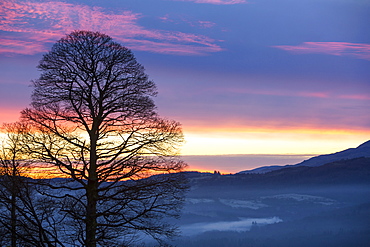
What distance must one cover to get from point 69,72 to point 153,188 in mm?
6792

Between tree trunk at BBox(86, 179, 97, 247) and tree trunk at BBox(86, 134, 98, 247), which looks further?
tree trunk at BBox(86, 134, 98, 247)

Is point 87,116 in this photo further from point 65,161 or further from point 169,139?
point 169,139

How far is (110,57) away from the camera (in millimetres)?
23969

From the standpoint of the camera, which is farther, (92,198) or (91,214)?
(92,198)

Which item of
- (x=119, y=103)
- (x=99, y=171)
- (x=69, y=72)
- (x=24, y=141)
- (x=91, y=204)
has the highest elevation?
(x=69, y=72)

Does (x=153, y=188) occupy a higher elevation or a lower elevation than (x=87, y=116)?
lower

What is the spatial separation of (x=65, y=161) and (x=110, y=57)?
5392 mm

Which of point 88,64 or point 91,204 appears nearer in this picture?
point 91,204

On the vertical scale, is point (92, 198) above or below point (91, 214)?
above

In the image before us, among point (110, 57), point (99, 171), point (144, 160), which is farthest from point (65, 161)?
point (110, 57)

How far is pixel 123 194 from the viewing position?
22719 mm

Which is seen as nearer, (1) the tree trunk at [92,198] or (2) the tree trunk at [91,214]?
(2) the tree trunk at [91,214]

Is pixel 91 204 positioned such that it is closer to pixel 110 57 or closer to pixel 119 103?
pixel 119 103

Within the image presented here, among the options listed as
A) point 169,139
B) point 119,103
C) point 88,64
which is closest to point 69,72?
point 88,64
